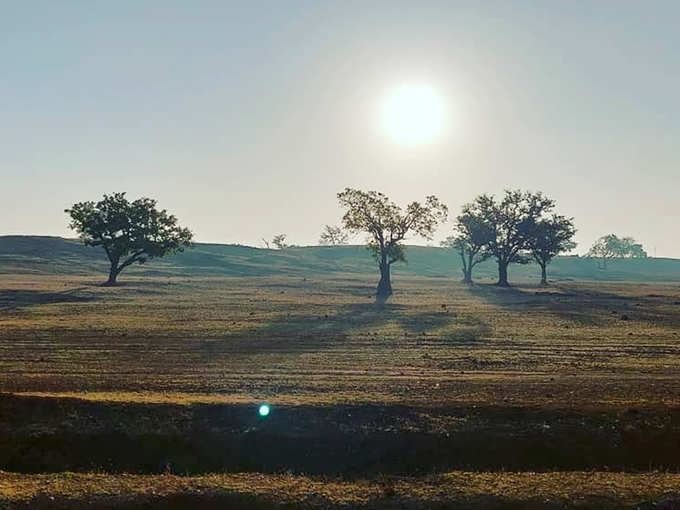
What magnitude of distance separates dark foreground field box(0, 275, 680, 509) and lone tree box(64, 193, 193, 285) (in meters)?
54.4

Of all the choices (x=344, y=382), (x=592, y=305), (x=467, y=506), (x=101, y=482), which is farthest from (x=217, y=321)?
(x=592, y=305)

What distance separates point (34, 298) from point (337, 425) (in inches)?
2161

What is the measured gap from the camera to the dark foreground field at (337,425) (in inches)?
597

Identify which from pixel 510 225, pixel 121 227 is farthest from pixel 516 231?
pixel 121 227

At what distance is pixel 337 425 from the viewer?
19016mm

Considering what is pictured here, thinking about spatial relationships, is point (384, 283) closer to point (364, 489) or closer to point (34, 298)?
point (34, 298)

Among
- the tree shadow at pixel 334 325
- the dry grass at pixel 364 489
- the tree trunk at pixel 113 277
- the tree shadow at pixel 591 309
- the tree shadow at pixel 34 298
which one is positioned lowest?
the dry grass at pixel 364 489

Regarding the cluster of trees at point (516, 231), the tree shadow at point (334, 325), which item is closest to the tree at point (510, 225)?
→ the cluster of trees at point (516, 231)

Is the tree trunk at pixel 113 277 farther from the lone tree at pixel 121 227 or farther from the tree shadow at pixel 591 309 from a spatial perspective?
the tree shadow at pixel 591 309

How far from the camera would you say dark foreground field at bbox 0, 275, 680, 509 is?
49.8 ft

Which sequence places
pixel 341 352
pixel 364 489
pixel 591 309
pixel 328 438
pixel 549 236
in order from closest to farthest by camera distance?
pixel 364 489
pixel 328 438
pixel 341 352
pixel 591 309
pixel 549 236

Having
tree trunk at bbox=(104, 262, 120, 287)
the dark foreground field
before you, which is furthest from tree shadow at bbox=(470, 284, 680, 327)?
tree trunk at bbox=(104, 262, 120, 287)

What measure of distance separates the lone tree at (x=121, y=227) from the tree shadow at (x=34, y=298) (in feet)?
57.5

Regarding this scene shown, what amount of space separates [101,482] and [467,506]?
9.02 meters
